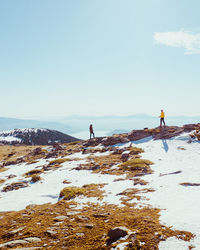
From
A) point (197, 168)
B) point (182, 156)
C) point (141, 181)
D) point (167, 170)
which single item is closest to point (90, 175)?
point (141, 181)

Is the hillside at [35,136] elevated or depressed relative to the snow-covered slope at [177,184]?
depressed

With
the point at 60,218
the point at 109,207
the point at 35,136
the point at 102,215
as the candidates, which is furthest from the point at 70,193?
the point at 35,136

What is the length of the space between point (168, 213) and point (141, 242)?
2732mm

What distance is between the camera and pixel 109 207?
8.64 m

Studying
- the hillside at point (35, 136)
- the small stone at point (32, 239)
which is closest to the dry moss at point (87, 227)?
the small stone at point (32, 239)

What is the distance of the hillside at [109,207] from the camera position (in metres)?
5.47

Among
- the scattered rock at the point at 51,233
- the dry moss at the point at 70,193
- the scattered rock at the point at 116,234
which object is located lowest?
the dry moss at the point at 70,193

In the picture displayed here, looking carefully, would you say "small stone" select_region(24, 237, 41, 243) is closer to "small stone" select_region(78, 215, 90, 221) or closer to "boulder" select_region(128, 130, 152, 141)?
"small stone" select_region(78, 215, 90, 221)

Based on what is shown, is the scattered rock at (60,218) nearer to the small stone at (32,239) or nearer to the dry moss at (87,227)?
the dry moss at (87,227)

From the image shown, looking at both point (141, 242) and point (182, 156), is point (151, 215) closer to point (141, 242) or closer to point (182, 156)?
point (141, 242)

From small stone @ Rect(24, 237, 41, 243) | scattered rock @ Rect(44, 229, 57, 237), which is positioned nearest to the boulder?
scattered rock @ Rect(44, 229, 57, 237)

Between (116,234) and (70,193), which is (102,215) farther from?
(70,193)

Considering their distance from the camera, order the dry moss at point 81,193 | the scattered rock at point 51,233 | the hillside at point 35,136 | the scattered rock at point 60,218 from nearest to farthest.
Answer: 1. the scattered rock at point 51,233
2. the scattered rock at point 60,218
3. the dry moss at point 81,193
4. the hillside at point 35,136

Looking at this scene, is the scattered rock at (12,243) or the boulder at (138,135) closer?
the scattered rock at (12,243)
